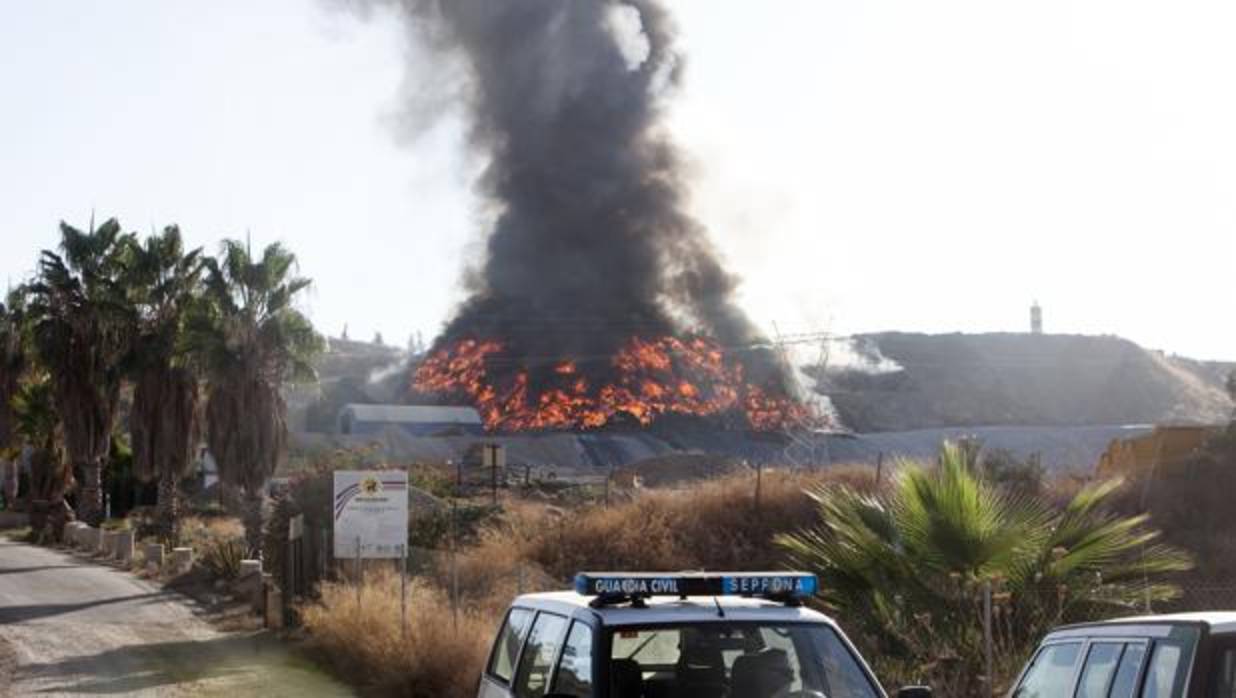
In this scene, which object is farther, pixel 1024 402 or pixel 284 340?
pixel 1024 402

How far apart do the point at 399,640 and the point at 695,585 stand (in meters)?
11.2

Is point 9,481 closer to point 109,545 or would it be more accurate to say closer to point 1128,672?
point 109,545

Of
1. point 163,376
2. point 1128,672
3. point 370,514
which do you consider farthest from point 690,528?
point 1128,672

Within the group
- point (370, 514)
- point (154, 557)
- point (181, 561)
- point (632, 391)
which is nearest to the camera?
point (370, 514)

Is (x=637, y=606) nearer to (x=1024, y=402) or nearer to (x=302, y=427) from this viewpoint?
(x=302, y=427)

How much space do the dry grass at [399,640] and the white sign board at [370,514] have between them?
552mm

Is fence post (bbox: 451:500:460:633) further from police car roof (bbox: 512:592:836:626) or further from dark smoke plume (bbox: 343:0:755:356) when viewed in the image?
dark smoke plume (bbox: 343:0:755:356)

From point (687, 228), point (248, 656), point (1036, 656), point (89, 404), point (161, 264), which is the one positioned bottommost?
point (248, 656)

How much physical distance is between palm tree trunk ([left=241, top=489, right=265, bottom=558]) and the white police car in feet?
88.2

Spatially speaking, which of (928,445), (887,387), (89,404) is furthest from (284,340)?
(887,387)

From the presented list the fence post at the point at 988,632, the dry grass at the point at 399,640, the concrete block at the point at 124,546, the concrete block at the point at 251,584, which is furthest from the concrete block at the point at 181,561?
the fence post at the point at 988,632

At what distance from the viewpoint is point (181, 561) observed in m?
37.4

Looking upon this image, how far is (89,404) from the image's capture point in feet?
157

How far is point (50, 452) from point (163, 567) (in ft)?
70.7
